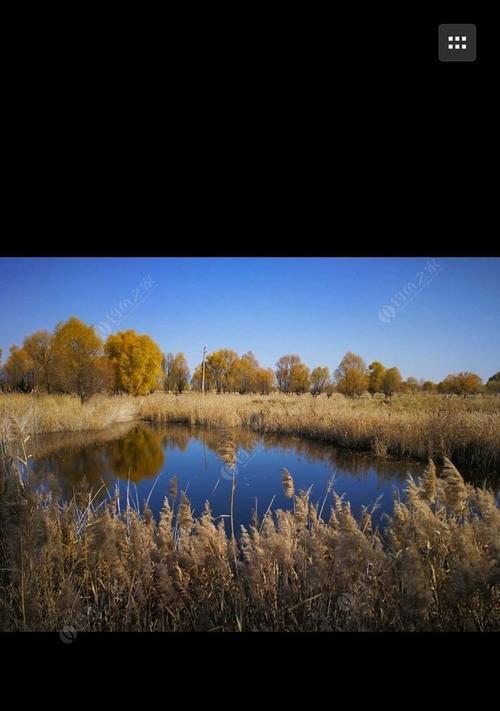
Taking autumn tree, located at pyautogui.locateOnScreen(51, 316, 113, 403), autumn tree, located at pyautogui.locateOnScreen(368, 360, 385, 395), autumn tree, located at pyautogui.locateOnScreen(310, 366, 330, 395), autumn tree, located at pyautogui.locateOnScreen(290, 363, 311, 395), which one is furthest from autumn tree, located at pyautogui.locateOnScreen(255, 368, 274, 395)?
autumn tree, located at pyautogui.locateOnScreen(51, 316, 113, 403)

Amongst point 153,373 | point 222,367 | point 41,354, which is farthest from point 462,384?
point 41,354

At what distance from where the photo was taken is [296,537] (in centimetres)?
251

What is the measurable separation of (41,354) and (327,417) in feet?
10.2

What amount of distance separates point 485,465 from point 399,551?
71.1 inches

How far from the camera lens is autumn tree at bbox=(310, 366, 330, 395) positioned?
364 cm

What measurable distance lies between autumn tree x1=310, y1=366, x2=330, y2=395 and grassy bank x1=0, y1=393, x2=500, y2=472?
11.0 inches

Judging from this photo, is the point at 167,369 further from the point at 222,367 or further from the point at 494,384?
the point at 494,384

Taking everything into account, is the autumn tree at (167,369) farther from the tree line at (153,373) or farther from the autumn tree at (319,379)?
the autumn tree at (319,379)

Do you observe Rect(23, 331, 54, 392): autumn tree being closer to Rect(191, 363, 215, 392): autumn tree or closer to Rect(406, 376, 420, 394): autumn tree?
Rect(191, 363, 215, 392): autumn tree

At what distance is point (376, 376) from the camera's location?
3746mm

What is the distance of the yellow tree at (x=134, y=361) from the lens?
11.9 ft
